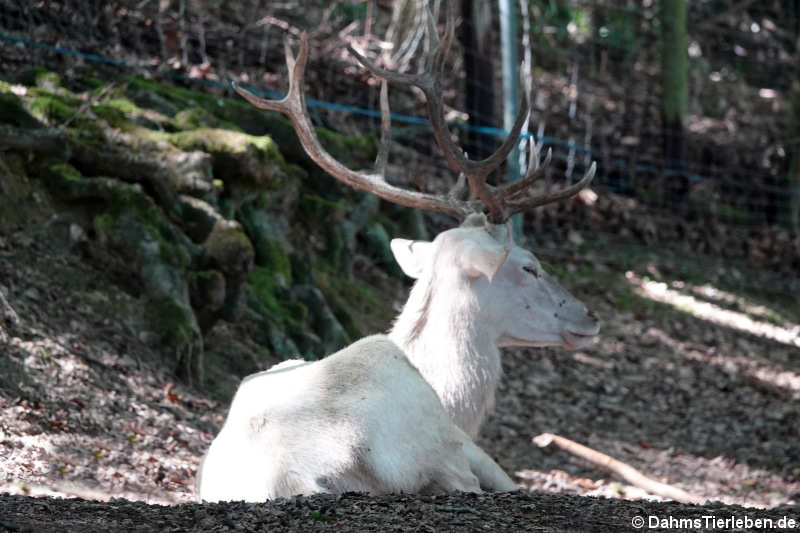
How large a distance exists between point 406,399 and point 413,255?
4.68 ft

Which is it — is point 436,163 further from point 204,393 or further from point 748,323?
point 204,393

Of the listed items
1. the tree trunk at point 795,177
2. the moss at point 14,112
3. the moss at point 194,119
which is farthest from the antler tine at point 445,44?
the tree trunk at point 795,177

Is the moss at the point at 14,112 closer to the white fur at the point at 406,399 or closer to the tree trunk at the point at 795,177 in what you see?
the white fur at the point at 406,399

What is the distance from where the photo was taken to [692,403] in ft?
28.1

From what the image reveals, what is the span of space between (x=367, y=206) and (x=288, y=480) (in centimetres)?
537

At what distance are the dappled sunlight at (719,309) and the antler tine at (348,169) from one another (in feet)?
18.9

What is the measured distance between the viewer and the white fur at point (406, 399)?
3.73m

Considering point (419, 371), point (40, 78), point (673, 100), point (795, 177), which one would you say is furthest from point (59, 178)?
point (795, 177)

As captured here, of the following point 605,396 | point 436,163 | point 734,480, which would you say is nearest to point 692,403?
point 605,396

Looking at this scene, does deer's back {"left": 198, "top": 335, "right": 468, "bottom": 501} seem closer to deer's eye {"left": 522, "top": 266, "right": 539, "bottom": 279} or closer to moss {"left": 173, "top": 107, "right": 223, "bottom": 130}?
deer's eye {"left": 522, "top": 266, "right": 539, "bottom": 279}

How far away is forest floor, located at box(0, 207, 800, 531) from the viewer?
11.5ft

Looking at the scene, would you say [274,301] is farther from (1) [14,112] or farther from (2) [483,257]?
(2) [483,257]

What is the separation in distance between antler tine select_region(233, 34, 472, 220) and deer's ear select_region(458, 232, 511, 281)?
0.54 metres

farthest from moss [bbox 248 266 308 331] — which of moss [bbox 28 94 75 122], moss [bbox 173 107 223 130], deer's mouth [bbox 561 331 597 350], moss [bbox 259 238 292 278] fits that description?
deer's mouth [bbox 561 331 597 350]
